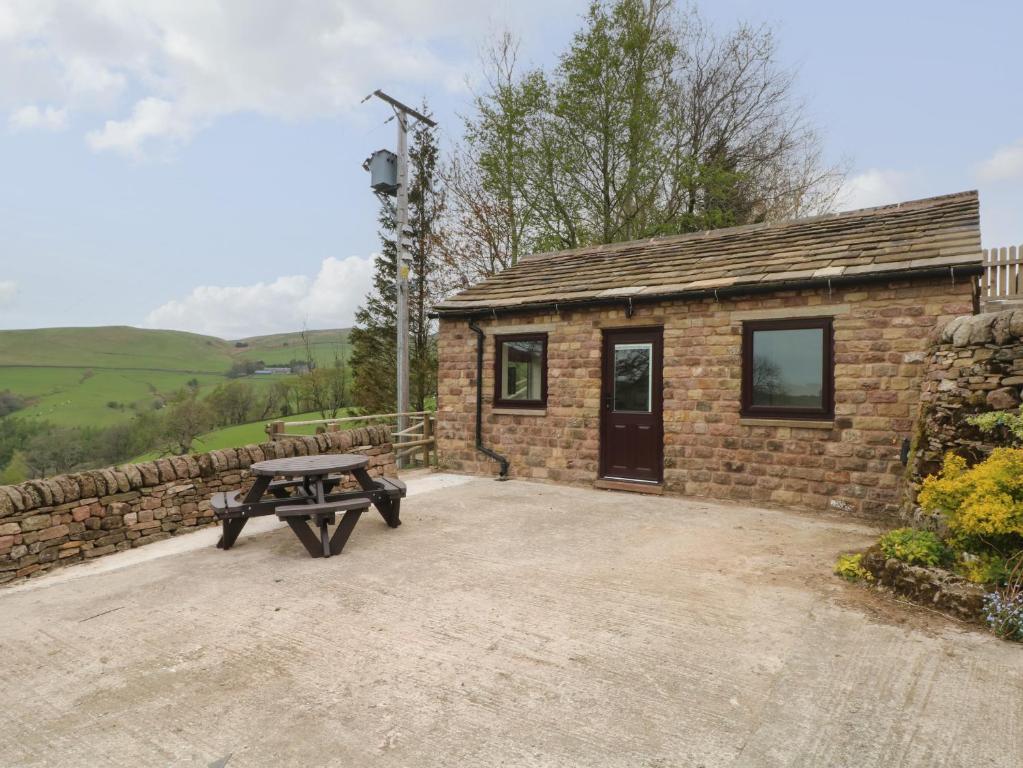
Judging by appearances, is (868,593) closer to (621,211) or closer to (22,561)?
(22,561)

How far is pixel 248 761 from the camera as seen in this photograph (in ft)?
7.17

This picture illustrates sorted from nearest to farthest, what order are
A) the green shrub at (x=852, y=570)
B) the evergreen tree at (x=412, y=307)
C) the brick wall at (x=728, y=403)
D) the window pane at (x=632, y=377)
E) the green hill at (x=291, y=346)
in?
the green shrub at (x=852, y=570)
the brick wall at (x=728, y=403)
the window pane at (x=632, y=377)
the evergreen tree at (x=412, y=307)
the green hill at (x=291, y=346)

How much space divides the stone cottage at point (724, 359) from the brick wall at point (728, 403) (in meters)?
0.02

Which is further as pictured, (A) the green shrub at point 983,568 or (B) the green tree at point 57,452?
(B) the green tree at point 57,452

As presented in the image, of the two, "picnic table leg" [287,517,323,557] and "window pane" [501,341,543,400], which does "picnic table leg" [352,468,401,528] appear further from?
"window pane" [501,341,543,400]

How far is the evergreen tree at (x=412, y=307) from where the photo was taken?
21734mm

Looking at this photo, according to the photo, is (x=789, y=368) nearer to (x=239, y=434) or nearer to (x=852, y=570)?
(x=852, y=570)

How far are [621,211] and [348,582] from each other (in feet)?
49.4

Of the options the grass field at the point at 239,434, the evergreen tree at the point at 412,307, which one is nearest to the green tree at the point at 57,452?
the grass field at the point at 239,434

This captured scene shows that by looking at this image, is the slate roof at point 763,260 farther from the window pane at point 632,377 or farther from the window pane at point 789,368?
the window pane at point 632,377

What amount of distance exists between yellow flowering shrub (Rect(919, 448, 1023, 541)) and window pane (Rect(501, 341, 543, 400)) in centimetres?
564

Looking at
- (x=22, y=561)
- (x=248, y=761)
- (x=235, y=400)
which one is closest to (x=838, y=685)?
(x=248, y=761)

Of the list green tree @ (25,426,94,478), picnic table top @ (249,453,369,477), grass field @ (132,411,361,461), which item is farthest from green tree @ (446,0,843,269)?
green tree @ (25,426,94,478)

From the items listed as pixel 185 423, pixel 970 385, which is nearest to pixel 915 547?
pixel 970 385
